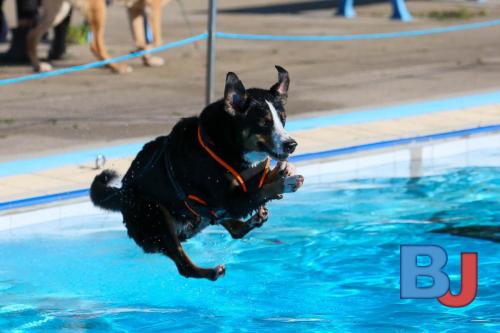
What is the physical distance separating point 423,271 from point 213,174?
6.72ft

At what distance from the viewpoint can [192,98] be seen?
12.3 metres

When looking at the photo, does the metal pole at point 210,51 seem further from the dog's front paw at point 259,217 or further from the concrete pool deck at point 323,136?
the dog's front paw at point 259,217

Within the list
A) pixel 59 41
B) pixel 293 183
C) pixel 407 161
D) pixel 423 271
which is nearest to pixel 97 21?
pixel 59 41

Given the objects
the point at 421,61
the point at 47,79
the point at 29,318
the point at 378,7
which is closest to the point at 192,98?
the point at 47,79

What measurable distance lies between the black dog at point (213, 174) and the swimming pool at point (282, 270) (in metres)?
0.70

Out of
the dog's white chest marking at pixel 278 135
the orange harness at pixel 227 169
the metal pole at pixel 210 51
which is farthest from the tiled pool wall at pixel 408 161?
the dog's white chest marking at pixel 278 135

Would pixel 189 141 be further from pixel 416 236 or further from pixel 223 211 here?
pixel 416 236

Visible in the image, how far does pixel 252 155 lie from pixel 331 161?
3976 mm

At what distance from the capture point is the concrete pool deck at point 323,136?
28.0 ft

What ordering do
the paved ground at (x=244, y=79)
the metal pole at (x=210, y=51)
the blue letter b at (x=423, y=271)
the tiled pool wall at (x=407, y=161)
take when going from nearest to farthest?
1. the blue letter b at (x=423, y=271)
2. the tiled pool wall at (x=407, y=161)
3. the metal pole at (x=210, y=51)
4. the paved ground at (x=244, y=79)

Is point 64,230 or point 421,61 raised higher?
point 64,230

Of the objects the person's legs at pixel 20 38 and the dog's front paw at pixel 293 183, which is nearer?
the dog's front paw at pixel 293 183

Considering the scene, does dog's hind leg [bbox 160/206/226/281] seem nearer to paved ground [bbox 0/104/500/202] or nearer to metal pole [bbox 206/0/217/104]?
paved ground [bbox 0/104/500/202]

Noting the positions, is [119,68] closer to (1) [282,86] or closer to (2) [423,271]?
(2) [423,271]
